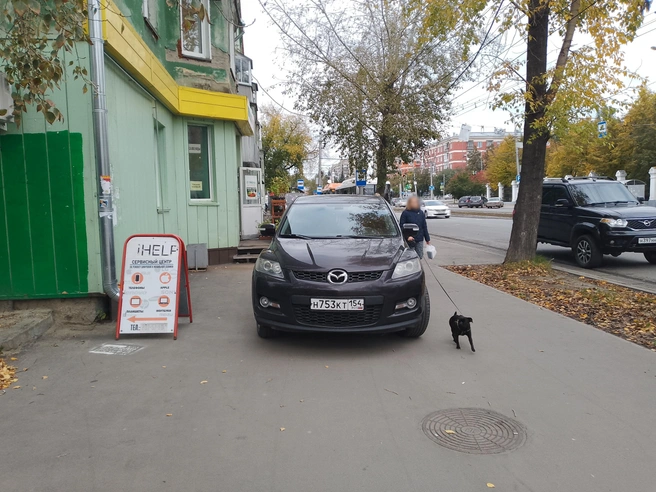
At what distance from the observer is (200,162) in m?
11.4

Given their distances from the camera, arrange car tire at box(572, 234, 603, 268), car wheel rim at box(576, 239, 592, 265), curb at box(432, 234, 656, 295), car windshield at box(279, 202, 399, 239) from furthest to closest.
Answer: car wheel rim at box(576, 239, 592, 265)
car tire at box(572, 234, 603, 268)
curb at box(432, 234, 656, 295)
car windshield at box(279, 202, 399, 239)

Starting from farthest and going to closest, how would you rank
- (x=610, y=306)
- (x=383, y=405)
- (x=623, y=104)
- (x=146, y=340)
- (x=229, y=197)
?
(x=229, y=197)
(x=623, y=104)
(x=610, y=306)
(x=146, y=340)
(x=383, y=405)

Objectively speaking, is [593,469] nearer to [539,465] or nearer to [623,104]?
[539,465]

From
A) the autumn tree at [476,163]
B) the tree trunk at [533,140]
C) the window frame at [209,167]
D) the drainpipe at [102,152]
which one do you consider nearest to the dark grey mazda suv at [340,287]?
the drainpipe at [102,152]

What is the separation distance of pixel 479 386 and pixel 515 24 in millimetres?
7995

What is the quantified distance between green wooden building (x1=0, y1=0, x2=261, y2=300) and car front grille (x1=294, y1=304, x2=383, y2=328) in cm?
270

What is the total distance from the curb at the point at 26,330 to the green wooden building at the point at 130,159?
29 centimetres

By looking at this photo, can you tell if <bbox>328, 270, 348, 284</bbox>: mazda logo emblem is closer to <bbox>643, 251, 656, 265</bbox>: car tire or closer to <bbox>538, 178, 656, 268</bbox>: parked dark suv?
<bbox>538, 178, 656, 268</bbox>: parked dark suv

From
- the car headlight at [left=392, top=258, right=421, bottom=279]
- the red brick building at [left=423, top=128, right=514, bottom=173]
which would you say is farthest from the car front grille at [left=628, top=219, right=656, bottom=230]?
the red brick building at [left=423, top=128, right=514, bottom=173]

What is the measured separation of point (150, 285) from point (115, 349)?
0.88 metres

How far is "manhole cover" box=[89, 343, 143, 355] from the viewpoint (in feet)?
18.1

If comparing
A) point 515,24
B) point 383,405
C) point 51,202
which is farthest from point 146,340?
point 515,24

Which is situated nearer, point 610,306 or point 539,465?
point 539,465

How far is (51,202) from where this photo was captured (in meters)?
6.14
